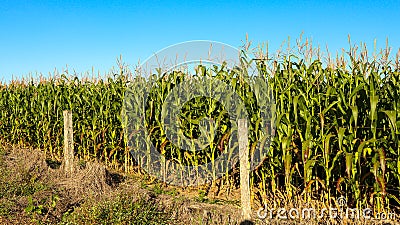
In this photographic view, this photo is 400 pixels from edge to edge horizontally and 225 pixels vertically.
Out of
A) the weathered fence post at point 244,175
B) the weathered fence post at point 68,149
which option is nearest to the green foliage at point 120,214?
the weathered fence post at point 244,175

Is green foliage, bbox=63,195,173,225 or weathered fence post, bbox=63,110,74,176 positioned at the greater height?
weathered fence post, bbox=63,110,74,176

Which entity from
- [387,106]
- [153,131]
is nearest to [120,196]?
[153,131]

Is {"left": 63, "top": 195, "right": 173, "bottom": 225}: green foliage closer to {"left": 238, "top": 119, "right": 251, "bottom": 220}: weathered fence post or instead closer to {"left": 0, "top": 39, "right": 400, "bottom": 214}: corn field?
{"left": 238, "top": 119, "right": 251, "bottom": 220}: weathered fence post

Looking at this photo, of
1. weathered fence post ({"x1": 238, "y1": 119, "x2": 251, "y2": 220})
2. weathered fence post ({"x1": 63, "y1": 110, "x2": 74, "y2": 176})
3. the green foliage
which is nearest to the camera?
the green foliage

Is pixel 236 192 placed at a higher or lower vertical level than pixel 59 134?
lower

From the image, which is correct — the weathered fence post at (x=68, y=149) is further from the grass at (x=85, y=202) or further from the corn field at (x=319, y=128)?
the corn field at (x=319, y=128)

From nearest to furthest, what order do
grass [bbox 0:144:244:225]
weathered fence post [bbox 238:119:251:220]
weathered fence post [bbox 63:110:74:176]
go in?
1. grass [bbox 0:144:244:225]
2. weathered fence post [bbox 238:119:251:220]
3. weathered fence post [bbox 63:110:74:176]

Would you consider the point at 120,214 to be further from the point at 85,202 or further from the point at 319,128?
the point at 319,128

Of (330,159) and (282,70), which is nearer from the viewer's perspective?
(330,159)

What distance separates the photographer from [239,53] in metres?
6.06

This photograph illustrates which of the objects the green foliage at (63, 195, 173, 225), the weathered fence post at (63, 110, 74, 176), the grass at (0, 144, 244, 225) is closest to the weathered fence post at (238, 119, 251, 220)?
the grass at (0, 144, 244, 225)

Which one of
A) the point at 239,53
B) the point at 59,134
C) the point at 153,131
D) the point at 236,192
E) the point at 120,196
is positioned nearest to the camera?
the point at 120,196

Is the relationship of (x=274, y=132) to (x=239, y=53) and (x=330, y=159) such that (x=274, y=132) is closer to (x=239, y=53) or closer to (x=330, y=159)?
(x=330, y=159)

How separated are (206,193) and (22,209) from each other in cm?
294
